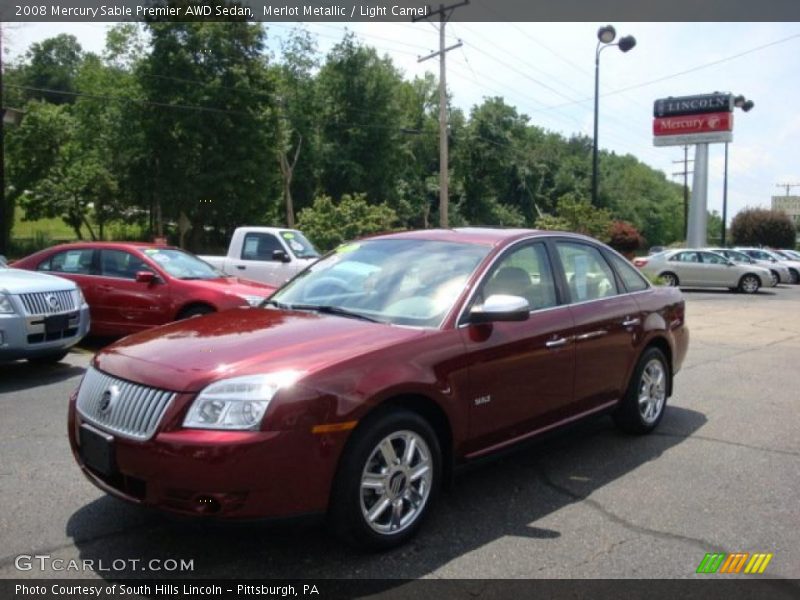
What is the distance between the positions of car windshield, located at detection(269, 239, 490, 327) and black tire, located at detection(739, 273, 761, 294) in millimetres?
23399

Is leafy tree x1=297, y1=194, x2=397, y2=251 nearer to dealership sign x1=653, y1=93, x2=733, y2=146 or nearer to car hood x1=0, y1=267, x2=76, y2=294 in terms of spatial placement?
car hood x1=0, y1=267, x2=76, y2=294

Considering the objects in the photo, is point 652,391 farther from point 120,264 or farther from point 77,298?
point 120,264

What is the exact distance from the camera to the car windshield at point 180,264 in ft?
32.3

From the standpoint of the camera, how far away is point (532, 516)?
413 centimetres

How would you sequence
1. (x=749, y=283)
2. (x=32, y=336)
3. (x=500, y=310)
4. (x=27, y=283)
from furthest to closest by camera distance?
1. (x=749, y=283)
2. (x=27, y=283)
3. (x=32, y=336)
4. (x=500, y=310)

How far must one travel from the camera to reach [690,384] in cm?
804

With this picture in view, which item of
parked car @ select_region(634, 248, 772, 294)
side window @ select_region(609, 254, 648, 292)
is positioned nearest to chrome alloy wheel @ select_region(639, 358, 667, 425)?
side window @ select_region(609, 254, 648, 292)

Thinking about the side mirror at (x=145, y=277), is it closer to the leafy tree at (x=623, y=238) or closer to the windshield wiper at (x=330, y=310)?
the windshield wiper at (x=330, y=310)

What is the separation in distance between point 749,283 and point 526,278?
23.2 metres

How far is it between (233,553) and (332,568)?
1.73ft

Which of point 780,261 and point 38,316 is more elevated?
point 38,316

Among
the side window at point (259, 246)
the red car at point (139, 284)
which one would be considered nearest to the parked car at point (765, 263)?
the side window at point (259, 246)

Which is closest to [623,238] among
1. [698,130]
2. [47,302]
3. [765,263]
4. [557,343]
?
[765,263]

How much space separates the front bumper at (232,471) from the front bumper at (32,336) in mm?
4616
